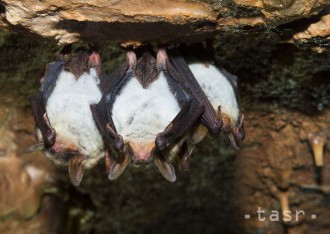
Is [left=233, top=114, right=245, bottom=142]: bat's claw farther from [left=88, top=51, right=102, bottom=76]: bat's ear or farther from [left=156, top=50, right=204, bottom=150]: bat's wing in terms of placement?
[left=88, top=51, right=102, bottom=76]: bat's ear

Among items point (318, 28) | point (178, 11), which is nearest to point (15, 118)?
point (178, 11)

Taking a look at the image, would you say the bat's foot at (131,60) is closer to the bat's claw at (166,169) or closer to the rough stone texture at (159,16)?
the rough stone texture at (159,16)

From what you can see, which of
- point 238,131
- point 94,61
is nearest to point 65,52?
point 94,61

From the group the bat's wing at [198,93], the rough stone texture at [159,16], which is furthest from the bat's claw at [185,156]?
the rough stone texture at [159,16]

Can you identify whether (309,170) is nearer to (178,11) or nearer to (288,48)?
(288,48)

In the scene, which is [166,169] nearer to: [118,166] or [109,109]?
[118,166]

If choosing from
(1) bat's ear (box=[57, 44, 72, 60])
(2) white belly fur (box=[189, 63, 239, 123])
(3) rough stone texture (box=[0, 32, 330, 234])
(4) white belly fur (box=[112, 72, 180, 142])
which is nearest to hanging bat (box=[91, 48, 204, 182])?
(4) white belly fur (box=[112, 72, 180, 142])
